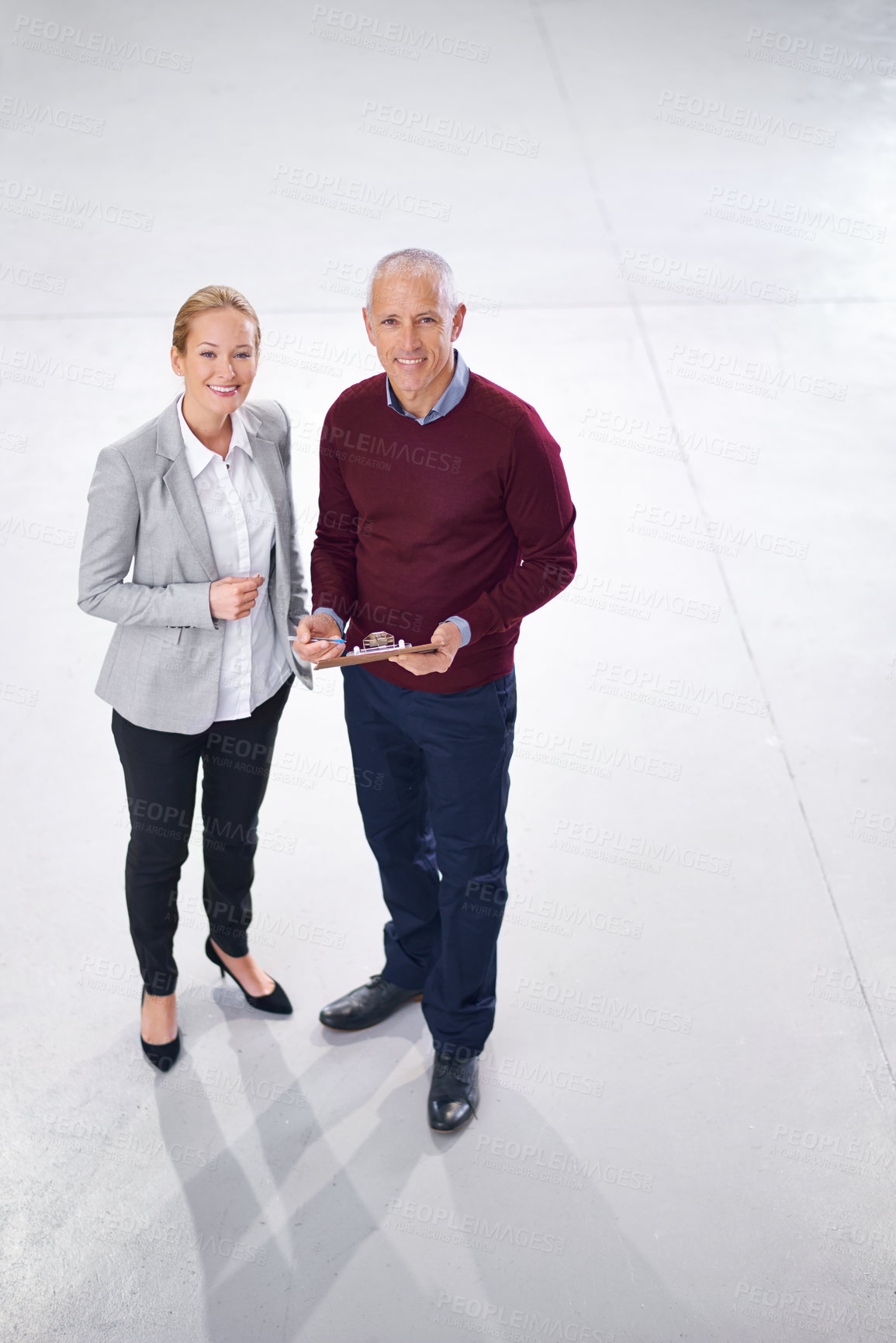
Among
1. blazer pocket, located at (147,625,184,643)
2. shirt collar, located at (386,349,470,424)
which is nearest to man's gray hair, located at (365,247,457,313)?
shirt collar, located at (386,349,470,424)

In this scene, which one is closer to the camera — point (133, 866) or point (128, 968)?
point (133, 866)

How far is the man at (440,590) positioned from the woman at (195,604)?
0.15 meters

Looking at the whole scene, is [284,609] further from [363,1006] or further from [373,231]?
[373,231]

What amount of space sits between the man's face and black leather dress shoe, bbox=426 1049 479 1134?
1.73 metres

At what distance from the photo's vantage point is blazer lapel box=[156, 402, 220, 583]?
245 cm

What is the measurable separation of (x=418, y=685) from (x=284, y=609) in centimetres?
39

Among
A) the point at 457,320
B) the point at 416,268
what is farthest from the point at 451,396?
the point at 416,268

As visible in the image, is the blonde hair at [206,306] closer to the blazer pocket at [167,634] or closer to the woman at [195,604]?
the woman at [195,604]

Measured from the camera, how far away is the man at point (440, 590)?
2.43 metres

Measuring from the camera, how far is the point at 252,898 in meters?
3.56

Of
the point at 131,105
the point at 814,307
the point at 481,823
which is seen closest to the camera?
the point at 481,823

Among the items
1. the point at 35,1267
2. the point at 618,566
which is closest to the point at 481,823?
the point at 35,1267

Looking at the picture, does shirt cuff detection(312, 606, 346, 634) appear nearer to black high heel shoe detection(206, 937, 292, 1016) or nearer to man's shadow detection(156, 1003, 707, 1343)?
black high heel shoe detection(206, 937, 292, 1016)

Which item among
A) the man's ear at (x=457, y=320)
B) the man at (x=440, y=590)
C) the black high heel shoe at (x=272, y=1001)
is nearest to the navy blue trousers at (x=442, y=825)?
the man at (x=440, y=590)
